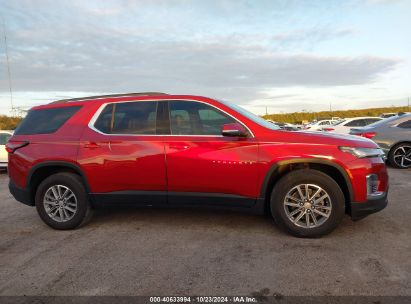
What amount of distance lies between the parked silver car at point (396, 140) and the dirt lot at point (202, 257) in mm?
4429

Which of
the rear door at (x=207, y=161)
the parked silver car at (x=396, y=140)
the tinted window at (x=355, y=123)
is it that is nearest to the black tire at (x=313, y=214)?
the rear door at (x=207, y=161)

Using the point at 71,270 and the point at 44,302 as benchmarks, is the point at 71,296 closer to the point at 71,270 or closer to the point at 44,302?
the point at 44,302

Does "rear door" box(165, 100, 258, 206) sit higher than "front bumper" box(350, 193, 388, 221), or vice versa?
"rear door" box(165, 100, 258, 206)

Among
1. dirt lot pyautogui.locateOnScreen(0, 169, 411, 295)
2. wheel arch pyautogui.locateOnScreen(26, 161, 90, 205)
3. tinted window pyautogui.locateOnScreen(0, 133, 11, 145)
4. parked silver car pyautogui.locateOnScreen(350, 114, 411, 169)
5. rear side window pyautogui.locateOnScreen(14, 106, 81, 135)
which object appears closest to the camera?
dirt lot pyautogui.locateOnScreen(0, 169, 411, 295)

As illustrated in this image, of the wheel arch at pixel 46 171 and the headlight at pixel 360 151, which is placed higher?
the headlight at pixel 360 151

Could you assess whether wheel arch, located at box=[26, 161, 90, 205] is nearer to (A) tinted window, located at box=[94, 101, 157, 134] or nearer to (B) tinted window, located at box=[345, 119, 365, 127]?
(A) tinted window, located at box=[94, 101, 157, 134]

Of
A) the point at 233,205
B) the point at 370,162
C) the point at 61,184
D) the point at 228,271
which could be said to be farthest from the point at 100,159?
the point at 370,162

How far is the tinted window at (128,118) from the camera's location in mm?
4457

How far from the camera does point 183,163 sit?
4.23 m

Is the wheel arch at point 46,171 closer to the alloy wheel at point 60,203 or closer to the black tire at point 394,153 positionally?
the alloy wheel at point 60,203

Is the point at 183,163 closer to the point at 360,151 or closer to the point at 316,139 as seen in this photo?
the point at 316,139

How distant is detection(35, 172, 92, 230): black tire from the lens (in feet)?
15.1

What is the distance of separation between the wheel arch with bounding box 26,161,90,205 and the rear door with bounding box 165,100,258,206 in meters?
1.27

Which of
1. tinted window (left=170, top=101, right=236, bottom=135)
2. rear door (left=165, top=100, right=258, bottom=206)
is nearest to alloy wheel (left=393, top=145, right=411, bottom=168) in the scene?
rear door (left=165, top=100, right=258, bottom=206)
